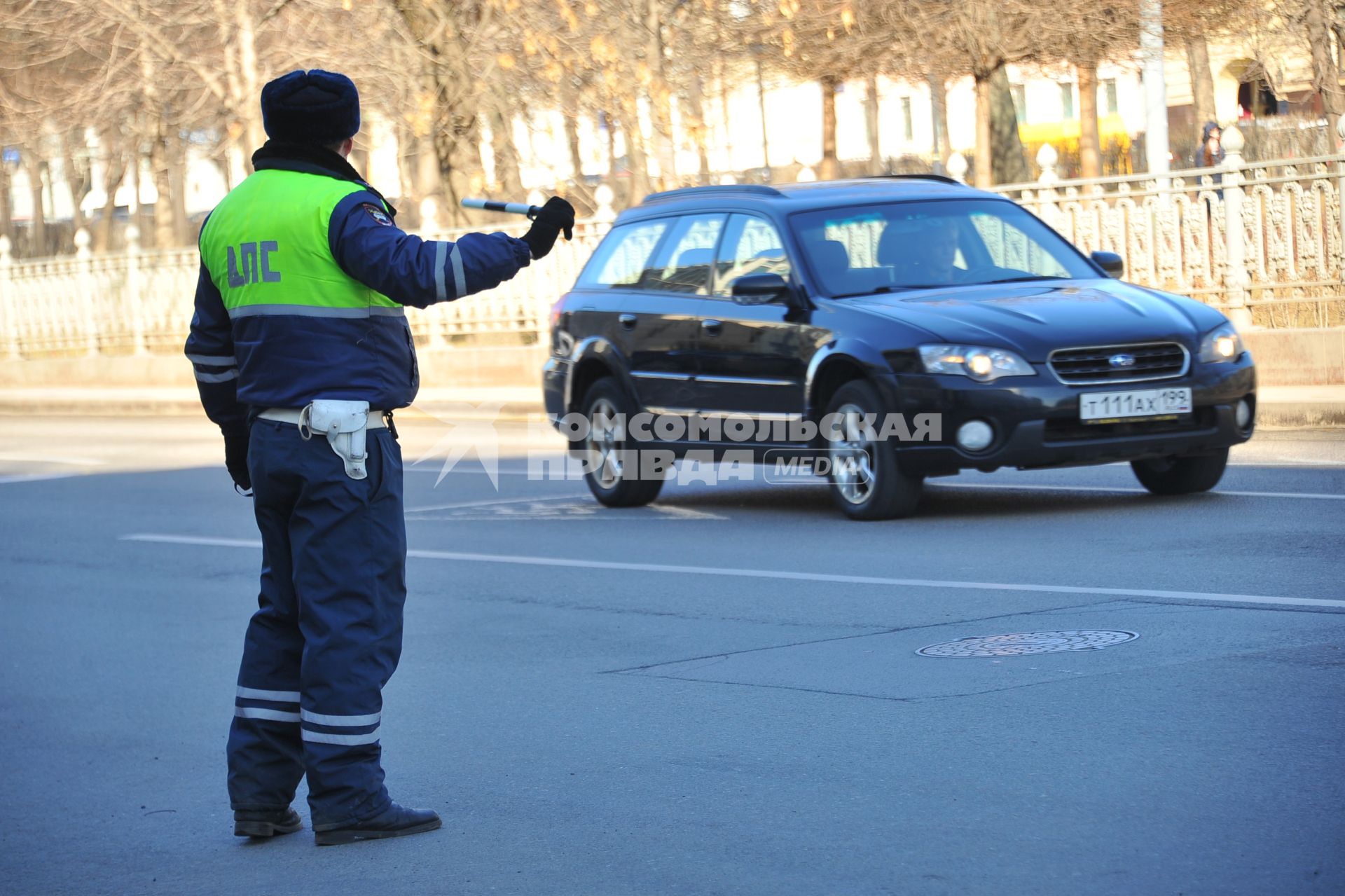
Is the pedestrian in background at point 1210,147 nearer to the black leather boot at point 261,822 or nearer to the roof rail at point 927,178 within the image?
the roof rail at point 927,178

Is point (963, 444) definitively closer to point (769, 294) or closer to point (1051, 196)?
point (769, 294)

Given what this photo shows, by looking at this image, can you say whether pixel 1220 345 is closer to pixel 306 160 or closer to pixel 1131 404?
pixel 1131 404

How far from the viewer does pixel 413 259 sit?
16.2 feet

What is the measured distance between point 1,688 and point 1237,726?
4.89 m

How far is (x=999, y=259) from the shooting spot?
11398 mm

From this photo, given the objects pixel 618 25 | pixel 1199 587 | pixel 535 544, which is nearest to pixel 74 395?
pixel 618 25

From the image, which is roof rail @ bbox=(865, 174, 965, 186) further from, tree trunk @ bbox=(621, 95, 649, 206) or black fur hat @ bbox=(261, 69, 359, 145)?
tree trunk @ bbox=(621, 95, 649, 206)

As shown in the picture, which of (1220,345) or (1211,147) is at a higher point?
(1211,147)

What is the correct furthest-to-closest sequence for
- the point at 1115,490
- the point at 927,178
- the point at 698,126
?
the point at 698,126
the point at 927,178
the point at 1115,490

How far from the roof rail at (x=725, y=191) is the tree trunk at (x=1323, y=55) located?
43.6ft

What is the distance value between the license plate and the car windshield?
131 cm

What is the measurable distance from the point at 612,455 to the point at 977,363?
3086 mm

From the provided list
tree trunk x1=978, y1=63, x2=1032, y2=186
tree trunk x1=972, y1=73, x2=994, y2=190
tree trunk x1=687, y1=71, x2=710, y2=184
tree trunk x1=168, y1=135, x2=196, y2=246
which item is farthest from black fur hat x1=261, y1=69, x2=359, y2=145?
tree trunk x1=168, y1=135, x2=196, y2=246

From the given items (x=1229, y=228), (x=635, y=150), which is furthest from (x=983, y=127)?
(x=1229, y=228)
